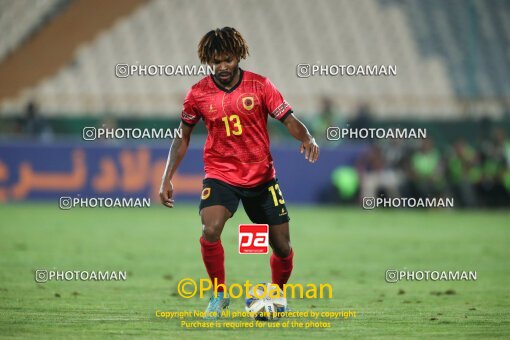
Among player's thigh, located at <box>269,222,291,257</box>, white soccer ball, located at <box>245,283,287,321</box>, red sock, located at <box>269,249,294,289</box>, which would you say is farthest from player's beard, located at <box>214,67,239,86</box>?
white soccer ball, located at <box>245,283,287,321</box>

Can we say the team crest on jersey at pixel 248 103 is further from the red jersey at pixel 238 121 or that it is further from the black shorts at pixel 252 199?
the black shorts at pixel 252 199

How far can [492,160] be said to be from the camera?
2391 centimetres

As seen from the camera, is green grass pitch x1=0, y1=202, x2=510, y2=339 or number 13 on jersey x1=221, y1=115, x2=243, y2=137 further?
number 13 on jersey x1=221, y1=115, x2=243, y2=137

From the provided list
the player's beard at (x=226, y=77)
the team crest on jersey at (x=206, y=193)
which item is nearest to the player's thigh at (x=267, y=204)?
the team crest on jersey at (x=206, y=193)

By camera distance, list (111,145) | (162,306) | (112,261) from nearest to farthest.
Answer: (162,306) → (112,261) → (111,145)

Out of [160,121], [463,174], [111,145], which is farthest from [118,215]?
[463,174]

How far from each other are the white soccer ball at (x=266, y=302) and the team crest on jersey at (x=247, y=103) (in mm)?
1447

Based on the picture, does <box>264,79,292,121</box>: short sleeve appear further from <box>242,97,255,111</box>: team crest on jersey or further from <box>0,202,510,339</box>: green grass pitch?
<box>0,202,510,339</box>: green grass pitch

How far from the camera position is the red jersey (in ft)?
26.7

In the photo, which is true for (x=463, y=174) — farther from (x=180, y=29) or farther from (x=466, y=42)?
(x=180, y=29)

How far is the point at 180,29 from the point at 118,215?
31.5ft

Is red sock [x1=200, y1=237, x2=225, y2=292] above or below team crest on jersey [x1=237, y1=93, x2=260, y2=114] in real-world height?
below

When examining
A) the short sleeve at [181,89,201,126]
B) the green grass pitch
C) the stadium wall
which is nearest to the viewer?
the green grass pitch

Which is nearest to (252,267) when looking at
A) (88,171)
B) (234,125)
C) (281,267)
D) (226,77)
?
(281,267)
